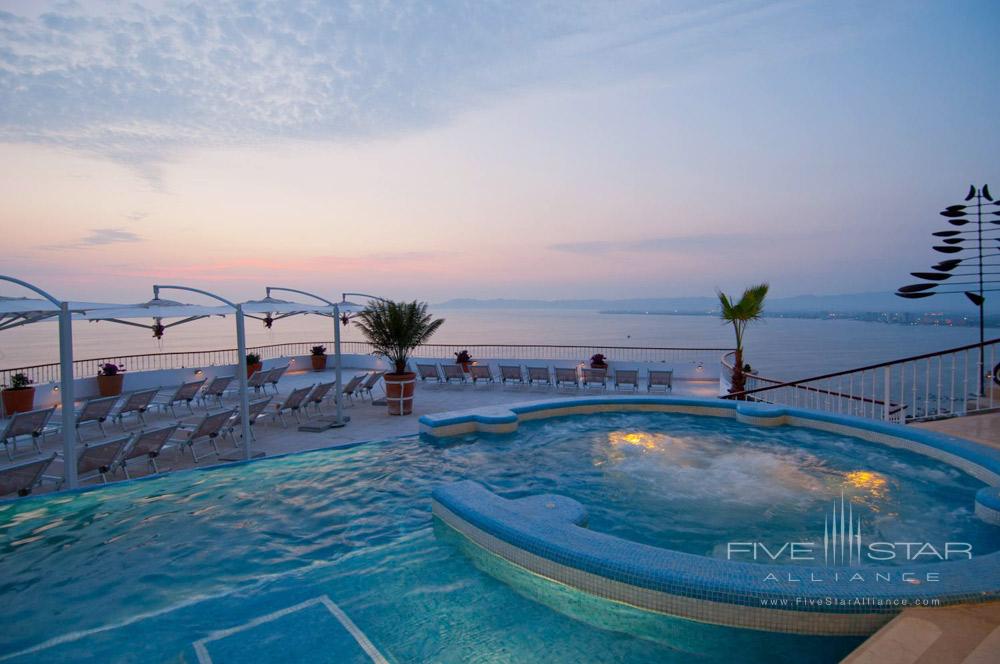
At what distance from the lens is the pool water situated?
10.2 feet

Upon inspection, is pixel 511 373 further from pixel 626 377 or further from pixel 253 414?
pixel 253 414

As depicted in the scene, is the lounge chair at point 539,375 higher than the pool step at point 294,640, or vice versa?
the lounge chair at point 539,375

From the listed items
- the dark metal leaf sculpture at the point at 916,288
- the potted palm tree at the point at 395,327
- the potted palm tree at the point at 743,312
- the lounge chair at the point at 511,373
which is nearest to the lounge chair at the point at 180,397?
the potted palm tree at the point at 395,327

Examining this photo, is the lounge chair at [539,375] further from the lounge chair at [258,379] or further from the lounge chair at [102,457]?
the lounge chair at [102,457]

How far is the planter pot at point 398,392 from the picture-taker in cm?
942

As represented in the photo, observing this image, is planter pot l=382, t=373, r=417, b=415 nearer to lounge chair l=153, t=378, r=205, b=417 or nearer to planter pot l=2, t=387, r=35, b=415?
lounge chair l=153, t=378, r=205, b=417

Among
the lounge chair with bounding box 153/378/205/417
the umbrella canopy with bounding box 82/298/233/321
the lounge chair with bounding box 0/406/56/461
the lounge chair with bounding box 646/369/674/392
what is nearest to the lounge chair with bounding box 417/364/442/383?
the lounge chair with bounding box 153/378/205/417

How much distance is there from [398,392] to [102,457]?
4.61 meters

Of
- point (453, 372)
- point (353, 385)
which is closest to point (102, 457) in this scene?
point (353, 385)

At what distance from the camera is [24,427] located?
711cm

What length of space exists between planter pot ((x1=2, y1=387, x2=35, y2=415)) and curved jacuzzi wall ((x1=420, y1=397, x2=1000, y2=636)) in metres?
9.88

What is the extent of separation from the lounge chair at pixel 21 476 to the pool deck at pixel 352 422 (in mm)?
1015

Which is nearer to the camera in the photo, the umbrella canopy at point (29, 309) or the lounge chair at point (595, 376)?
the umbrella canopy at point (29, 309)

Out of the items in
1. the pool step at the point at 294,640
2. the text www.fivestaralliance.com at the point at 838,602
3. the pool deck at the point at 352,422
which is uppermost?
the text www.fivestaralliance.com at the point at 838,602
